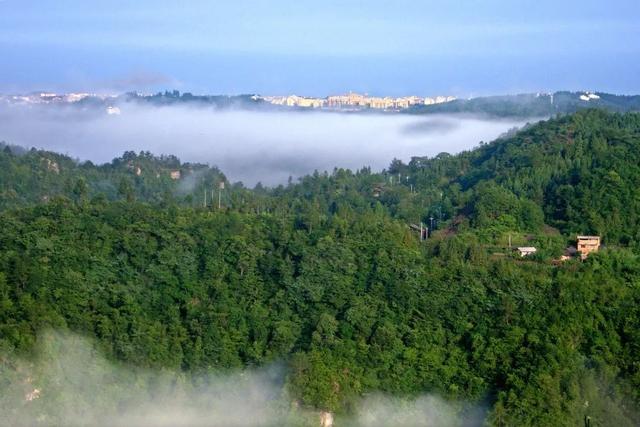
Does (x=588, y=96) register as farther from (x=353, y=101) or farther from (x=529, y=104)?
(x=353, y=101)

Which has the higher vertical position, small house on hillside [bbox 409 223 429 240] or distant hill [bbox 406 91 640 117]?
distant hill [bbox 406 91 640 117]

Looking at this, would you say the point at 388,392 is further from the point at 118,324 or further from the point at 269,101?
the point at 269,101

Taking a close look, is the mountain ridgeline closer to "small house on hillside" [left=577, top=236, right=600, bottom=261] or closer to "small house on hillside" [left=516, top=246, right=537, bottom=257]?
"small house on hillside" [left=516, top=246, right=537, bottom=257]

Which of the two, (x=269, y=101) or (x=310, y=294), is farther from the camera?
(x=269, y=101)

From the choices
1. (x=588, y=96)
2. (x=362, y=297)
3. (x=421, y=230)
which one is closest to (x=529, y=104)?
(x=588, y=96)

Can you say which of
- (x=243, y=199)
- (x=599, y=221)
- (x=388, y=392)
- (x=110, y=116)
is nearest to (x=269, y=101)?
(x=110, y=116)

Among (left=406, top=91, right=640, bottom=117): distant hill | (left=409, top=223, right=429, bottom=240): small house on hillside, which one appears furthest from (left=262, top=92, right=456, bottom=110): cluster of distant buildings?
(left=409, top=223, right=429, bottom=240): small house on hillside

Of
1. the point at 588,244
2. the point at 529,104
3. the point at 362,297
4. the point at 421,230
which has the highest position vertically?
the point at 529,104
